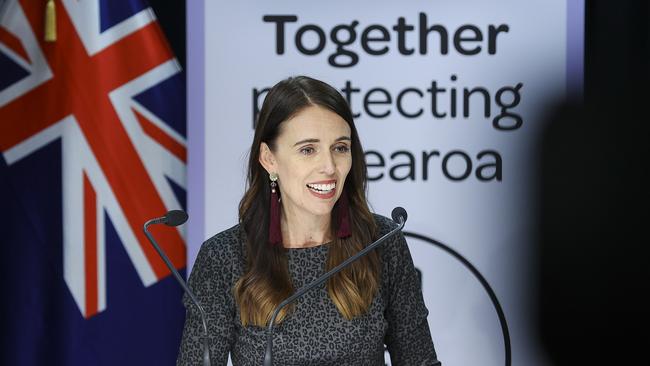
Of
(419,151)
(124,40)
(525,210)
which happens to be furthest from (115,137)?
(525,210)

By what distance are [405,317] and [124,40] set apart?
1.58 meters

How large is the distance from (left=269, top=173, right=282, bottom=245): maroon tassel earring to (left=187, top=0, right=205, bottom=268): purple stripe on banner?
115 cm

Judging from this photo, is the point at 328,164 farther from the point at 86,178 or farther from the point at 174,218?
the point at 86,178

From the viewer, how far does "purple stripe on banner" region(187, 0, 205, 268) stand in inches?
112

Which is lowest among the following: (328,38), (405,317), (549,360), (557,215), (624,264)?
(549,360)

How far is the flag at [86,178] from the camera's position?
284cm

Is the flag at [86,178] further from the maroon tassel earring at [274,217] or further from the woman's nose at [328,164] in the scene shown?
the woman's nose at [328,164]

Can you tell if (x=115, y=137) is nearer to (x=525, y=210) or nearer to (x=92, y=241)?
(x=92, y=241)

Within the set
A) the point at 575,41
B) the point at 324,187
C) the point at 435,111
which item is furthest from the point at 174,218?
the point at 575,41

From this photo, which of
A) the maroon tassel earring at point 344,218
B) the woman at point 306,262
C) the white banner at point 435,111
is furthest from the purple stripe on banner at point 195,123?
the maroon tassel earring at point 344,218

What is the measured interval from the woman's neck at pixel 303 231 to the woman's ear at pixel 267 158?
0.32ft

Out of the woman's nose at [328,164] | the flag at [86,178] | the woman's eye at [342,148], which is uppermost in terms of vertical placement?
the woman's eye at [342,148]

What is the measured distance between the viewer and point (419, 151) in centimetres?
288

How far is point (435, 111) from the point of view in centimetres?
287
